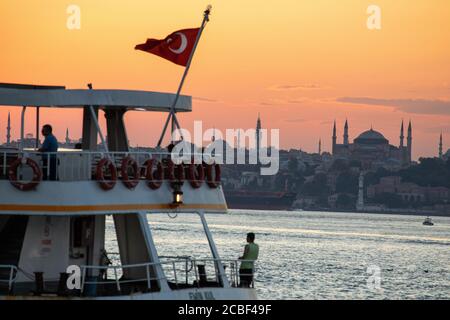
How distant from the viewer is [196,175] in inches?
1061

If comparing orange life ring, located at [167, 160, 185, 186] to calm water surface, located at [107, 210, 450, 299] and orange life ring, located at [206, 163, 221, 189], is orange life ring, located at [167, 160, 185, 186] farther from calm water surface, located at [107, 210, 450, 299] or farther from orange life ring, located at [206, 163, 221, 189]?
calm water surface, located at [107, 210, 450, 299]

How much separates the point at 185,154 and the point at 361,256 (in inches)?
3708

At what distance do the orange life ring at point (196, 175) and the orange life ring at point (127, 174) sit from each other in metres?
1.39

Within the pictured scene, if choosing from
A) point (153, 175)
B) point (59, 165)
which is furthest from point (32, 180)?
point (153, 175)

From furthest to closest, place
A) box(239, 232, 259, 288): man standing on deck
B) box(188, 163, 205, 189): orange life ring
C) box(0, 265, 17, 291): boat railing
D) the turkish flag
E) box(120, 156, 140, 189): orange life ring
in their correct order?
the turkish flag
box(239, 232, 259, 288): man standing on deck
box(188, 163, 205, 189): orange life ring
box(120, 156, 140, 189): orange life ring
box(0, 265, 17, 291): boat railing

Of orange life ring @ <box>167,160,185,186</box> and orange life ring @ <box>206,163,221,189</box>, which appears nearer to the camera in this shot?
orange life ring @ <box>167,160,185,186</box>

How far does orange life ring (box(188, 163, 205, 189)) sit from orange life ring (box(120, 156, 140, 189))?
4.56ft

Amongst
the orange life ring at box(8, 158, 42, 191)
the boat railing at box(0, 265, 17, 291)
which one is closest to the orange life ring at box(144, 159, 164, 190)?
the orange life ring at box(8, 158, 42, 191)

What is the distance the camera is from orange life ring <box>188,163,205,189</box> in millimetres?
26797

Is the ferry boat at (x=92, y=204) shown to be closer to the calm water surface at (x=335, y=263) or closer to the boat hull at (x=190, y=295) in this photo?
the boat hull at (x=190, y=295)

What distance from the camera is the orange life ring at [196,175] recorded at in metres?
26.8

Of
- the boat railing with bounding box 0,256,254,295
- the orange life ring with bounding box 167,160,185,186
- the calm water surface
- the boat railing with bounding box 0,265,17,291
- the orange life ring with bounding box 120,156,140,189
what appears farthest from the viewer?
the calm water surface

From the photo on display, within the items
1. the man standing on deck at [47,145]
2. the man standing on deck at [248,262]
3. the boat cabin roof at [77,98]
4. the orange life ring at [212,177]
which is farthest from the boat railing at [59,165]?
the man standing on deck at [248,262]
